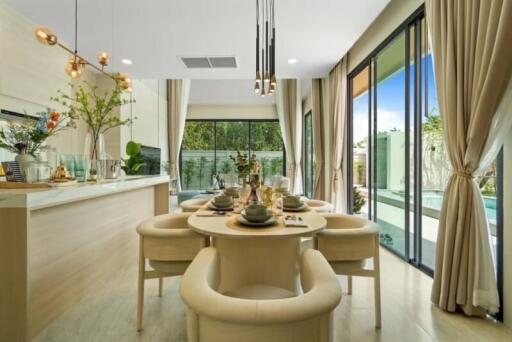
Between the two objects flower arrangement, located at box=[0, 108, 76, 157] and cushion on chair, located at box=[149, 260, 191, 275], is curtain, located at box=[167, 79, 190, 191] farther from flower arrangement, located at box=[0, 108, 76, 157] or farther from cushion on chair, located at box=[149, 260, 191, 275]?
cushion on chair, located at box=[149, 260, 191, 275]

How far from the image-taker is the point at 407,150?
3.25 metres

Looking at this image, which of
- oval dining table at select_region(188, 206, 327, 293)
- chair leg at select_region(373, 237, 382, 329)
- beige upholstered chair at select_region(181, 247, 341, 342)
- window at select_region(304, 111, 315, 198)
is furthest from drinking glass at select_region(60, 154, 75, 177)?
window at select_region(304, 111, 315, 198)

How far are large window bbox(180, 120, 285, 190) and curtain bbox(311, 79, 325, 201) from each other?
289cm

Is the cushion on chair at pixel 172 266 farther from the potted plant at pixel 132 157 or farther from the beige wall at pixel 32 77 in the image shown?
the beige wall at pixel 32 77

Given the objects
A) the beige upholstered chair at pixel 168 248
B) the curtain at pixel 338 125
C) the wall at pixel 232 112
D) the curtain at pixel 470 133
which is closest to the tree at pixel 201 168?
the wall at pixel 232 112

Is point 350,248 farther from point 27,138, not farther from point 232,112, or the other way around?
point 232,112

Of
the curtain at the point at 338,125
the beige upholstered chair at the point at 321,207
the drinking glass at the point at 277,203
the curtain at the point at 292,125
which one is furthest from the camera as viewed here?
the curtain at the point at 292,125

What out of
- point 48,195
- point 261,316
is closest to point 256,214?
point 261,316

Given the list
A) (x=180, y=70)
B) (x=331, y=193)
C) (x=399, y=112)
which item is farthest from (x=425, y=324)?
(x=180, y=70)

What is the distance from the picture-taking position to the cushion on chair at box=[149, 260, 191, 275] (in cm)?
187

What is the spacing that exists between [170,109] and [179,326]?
24.0ft

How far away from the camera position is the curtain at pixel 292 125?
27.6ft

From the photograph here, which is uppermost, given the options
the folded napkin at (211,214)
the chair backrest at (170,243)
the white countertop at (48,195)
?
the white countertop at (48,195)

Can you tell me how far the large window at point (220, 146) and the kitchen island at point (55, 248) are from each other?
6.04 meters
